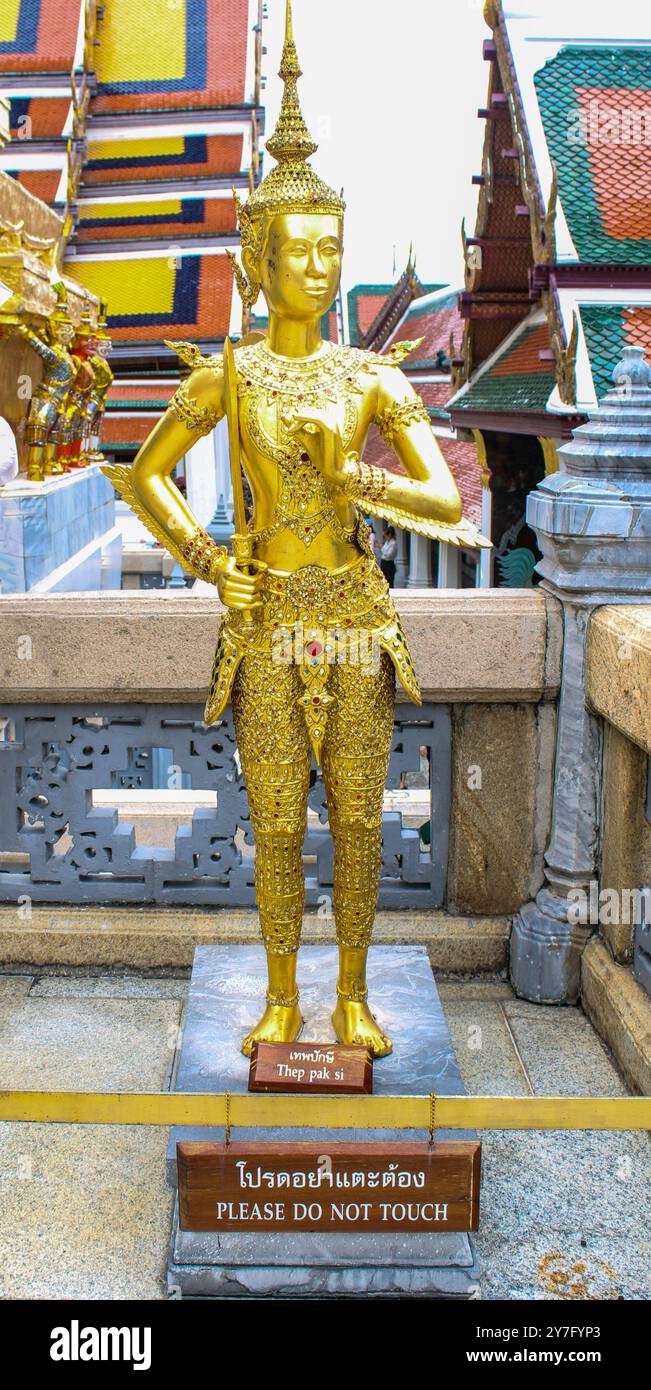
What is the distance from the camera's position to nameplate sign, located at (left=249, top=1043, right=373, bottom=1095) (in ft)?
9.52

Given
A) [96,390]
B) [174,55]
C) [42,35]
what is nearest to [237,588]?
[96,390]

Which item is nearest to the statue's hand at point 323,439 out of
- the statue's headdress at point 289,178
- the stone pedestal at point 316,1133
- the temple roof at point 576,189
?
the statue's headdress at point 289,178

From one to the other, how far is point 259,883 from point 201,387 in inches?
48.6

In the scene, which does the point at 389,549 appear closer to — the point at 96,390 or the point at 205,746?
the point at 96,390

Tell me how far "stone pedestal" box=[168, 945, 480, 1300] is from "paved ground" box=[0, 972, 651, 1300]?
0.15 metres

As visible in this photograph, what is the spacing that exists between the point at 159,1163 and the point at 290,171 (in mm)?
2543

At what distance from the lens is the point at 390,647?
9.62 feet

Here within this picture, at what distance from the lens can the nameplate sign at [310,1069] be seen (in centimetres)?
290

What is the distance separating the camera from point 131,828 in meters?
4.25

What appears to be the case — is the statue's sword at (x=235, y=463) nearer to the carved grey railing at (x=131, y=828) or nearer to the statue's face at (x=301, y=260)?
the statue's face at (x=301, y=260)

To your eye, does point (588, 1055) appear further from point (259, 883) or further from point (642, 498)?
point (642, 498)

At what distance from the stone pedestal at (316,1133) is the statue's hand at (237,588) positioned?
46.2 inches

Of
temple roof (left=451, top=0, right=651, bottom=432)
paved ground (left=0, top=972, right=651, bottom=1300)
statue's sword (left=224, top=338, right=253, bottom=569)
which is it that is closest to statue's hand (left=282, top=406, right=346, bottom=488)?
statue's sword (left=224, top=338, right=253, bottom=569)

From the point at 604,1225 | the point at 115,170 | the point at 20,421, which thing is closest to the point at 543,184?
the point at 20,421
